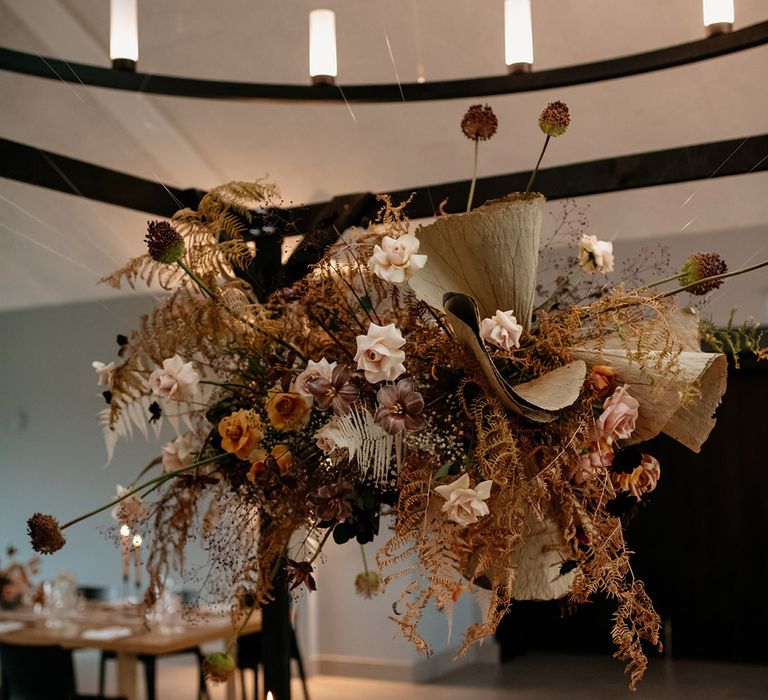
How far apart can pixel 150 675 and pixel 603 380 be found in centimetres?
161

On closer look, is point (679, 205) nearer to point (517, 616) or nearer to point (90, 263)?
point (90, 263)

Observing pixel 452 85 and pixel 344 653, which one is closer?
pixel 452 85

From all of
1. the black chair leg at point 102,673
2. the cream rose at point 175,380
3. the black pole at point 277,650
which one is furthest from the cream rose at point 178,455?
the black chair leg at point 102,673

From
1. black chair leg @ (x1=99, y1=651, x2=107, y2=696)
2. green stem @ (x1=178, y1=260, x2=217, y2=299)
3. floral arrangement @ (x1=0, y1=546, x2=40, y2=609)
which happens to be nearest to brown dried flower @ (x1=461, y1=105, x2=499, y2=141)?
green stem @ (x1=178, y1=260, x2=217, y2=299)

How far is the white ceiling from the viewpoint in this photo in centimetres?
138

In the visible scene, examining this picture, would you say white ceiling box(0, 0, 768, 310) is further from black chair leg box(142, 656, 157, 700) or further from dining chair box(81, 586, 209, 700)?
black chair leg box(142, 656, 157, 700)

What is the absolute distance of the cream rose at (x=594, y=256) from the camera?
2.95 feet

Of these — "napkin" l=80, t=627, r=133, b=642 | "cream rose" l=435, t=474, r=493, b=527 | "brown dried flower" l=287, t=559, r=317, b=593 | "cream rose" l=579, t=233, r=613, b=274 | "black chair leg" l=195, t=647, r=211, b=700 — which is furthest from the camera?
"black chair leg" l=195, t=647, r=211, b=700

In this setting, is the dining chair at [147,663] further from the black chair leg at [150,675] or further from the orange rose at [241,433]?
the orange rose at [241,433]

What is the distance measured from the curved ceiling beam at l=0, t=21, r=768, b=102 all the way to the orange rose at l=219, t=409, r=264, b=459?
0.82 metres

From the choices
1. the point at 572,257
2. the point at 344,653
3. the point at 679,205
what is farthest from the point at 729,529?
the point at 572,257

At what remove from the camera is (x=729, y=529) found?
4633 millimetres

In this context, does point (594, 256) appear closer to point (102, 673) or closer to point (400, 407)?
point (400, 407)

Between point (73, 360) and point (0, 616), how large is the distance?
18.8 inches
